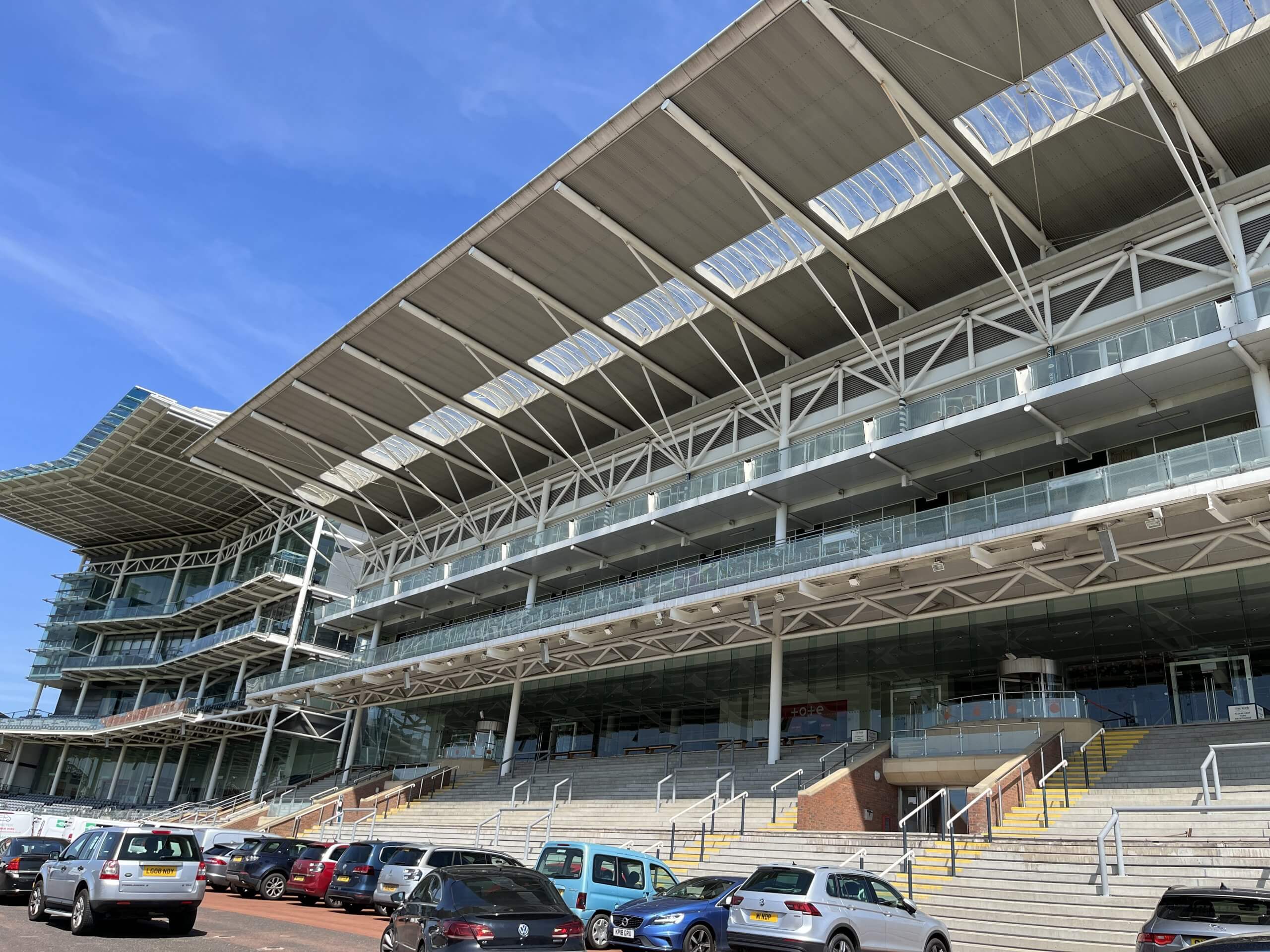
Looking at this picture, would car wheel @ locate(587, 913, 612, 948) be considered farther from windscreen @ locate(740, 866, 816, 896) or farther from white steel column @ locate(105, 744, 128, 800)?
white steel column @ locate(105, 744, 128, 800)

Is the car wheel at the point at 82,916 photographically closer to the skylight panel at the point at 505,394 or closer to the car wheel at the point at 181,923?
the car wheel at the point at 181,923

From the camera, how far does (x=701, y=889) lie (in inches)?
523

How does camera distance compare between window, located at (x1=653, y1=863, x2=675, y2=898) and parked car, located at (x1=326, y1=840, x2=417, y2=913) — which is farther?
parked car, located at (x1=326, y1=840, x2=417, y2=913)

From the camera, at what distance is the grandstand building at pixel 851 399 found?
2192 centimetres

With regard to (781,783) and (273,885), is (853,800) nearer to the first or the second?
(781,783)

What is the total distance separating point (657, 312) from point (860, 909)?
23.5m

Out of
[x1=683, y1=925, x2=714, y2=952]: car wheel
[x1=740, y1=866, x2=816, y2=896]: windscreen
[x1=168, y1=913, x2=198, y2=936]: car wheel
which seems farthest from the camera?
[x1=168, y1=913, x2=198, y2=936]: car wheel

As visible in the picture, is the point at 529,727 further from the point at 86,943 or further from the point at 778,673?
the point at 86,943

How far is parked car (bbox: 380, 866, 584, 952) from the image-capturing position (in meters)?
8.67

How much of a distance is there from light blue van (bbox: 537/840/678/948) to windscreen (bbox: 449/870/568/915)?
4646 mm

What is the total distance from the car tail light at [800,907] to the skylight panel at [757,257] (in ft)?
64.4

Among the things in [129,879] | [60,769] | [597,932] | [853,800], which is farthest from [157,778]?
[597,932]

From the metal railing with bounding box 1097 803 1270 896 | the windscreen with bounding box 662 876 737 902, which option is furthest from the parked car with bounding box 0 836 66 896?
the metal railing with bounding box 1097 803 1270 896

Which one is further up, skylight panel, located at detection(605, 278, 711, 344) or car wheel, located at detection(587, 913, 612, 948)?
skylight panel, located at detection(605, 278, 711, 344)
